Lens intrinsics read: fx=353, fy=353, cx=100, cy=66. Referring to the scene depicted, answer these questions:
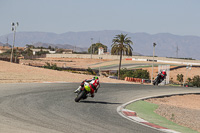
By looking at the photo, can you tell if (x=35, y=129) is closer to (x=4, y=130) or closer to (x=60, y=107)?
(x=4, y=130)

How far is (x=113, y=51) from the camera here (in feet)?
240

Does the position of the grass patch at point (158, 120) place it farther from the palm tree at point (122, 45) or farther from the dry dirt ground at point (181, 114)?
the palm tree at point (122, 45)

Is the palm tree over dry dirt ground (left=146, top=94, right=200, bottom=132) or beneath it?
over

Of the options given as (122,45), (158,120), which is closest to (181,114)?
(158,120)

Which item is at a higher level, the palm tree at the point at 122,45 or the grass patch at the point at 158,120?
the palm tree at the point at 122,45

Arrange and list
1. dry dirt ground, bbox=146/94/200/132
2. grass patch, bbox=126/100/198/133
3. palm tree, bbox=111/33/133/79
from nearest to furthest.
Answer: grass patch, bbox=126/100/198/133, dry dirt ground, bbox=146/94/200/132, palm tree, bbox=111/33/133/79

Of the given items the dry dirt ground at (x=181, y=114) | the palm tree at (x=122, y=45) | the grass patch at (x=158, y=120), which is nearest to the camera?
the grass patch at (x=158, y=120)

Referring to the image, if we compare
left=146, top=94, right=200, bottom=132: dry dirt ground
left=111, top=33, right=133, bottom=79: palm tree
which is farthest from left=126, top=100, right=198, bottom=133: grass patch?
left=111, top=33, right=133, bottom=79: palm tree

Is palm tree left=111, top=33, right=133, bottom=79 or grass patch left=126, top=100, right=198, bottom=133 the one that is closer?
grass patch left=126, top=100, right=198, bottom=133

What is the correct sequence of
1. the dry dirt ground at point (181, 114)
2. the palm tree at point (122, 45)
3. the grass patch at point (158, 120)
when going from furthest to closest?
the palm tree at point (122, 45) → the dry dirt ground at point (181, 114) → the grass patch at point (158, 120)

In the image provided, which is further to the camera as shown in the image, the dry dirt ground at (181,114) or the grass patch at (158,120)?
the dry dirt ground at (181,114)

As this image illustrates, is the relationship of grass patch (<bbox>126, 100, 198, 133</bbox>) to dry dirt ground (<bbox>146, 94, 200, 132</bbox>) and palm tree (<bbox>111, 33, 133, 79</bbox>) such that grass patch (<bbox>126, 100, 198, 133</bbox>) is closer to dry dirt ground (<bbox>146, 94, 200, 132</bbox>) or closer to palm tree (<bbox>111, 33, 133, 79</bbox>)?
dry dirt ground (<bbox>146, 94, 200, 132</bbox>)

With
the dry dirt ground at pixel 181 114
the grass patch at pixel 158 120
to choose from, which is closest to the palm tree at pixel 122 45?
the dry dirt ground at pixel 181 114

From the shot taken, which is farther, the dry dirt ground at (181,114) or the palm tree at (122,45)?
the palm tree at (122,45)
